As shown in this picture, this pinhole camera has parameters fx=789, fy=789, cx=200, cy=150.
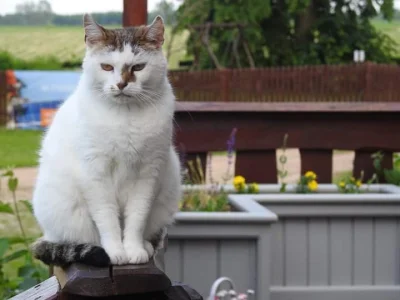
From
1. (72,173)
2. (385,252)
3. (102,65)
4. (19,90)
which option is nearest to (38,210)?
(72,173)

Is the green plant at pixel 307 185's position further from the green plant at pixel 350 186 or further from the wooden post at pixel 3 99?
the wooden post at pixel 3 99

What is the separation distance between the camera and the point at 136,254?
1.61 m

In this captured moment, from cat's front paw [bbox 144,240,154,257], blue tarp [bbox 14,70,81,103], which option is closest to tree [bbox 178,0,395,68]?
blue tarp [bbox 14,70,81,103]

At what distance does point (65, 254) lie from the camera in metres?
1.56

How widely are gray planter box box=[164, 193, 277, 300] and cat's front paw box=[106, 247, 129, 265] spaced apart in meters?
1.67

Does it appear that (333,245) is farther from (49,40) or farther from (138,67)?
(49,40)

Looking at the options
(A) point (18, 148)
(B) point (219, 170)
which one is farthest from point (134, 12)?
(A) point (18, 148)

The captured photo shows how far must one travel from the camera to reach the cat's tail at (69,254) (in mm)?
1464

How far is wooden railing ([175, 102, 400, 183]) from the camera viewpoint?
14.3ft

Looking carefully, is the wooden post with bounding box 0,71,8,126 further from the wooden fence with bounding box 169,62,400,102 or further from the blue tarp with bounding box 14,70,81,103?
the wooden fence with bounding box 169,62,400,102

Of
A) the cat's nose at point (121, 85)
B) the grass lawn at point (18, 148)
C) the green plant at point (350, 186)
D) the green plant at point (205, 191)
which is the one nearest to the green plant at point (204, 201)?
the green plant at point (205, 191)

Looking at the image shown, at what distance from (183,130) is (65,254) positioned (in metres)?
2.82

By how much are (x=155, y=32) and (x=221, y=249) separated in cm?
180

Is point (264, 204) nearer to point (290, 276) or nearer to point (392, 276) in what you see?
point (290, 276)
